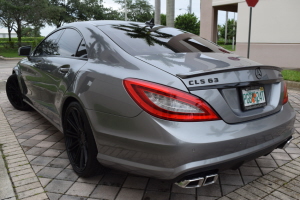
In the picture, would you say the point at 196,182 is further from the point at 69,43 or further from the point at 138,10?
A: the point at 138,10

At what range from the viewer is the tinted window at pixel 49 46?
11.7ft

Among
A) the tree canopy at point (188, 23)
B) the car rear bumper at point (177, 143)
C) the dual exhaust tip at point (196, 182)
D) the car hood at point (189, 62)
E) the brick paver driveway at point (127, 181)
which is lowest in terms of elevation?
the brick paver driveway at point (127, 181)

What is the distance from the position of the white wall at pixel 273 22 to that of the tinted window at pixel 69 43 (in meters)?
10.9

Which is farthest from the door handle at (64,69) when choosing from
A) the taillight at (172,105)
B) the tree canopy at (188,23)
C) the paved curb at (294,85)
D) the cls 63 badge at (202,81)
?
the tree canopy at (188,23)

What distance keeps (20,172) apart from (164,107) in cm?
182

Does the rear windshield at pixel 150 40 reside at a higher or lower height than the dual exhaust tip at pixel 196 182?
higher

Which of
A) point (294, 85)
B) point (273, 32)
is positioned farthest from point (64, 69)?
point (273, 32)

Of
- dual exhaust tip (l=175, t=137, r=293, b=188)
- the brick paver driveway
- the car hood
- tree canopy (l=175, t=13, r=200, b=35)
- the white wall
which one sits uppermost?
tree canopy (l=175, t=13, r=200, b=35)

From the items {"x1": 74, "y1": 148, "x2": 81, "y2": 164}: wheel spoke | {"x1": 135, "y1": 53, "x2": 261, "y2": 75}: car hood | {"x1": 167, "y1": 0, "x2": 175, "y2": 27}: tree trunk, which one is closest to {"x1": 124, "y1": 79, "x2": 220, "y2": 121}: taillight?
{"x1": 135, "y1": 53, "x2": 261, "y2": 75}: car hood

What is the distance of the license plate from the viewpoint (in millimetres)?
2128

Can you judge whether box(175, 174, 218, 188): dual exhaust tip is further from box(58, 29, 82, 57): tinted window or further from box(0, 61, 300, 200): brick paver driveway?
box(58, 29, 82, 57): tinted window

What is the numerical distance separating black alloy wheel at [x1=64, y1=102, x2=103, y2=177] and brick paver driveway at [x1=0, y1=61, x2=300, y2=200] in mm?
150

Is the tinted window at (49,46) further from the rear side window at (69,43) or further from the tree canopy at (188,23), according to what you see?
the tree canopy at (188,23)

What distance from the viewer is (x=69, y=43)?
317cm
